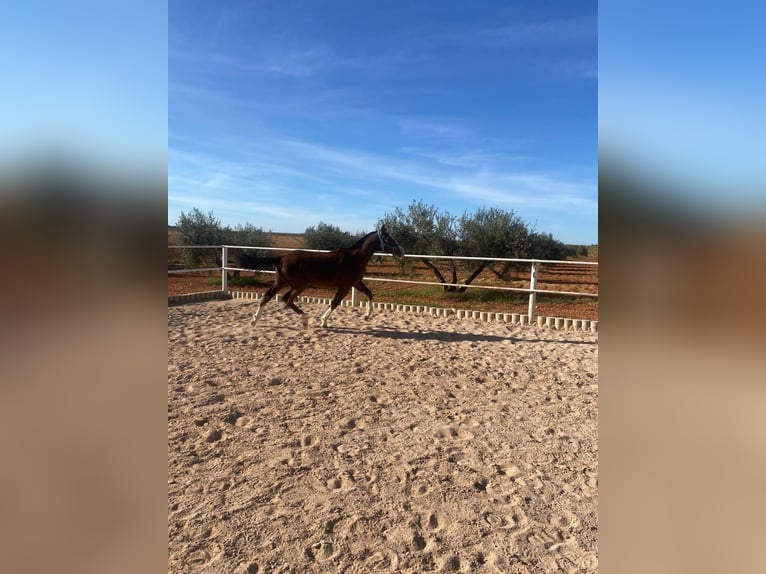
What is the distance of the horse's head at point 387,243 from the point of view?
20.1 ft

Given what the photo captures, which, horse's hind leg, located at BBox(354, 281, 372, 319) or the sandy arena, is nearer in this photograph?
the sandy arena

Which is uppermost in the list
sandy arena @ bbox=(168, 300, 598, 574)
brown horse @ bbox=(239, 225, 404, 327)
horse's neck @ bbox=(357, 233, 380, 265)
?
horse's neck @ bbox=(357, 233, 380, 265)

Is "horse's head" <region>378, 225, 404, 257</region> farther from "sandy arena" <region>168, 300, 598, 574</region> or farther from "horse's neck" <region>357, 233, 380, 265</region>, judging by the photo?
"sandy arena" <region>168, 300, 598, 574</region>

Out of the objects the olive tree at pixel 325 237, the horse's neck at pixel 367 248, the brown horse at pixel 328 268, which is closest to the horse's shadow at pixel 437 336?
the brown horse at pixel 328 268

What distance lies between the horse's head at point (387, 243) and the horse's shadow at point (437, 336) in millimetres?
1109

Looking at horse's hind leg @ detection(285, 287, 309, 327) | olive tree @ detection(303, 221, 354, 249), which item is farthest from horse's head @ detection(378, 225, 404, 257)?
olive tree @ detection(303, 221, 354, 249)

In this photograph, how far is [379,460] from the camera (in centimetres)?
251

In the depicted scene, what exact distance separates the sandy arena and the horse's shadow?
0.67 meters

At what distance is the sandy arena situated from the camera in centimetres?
178

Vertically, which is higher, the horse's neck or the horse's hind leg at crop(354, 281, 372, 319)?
the horse's neck

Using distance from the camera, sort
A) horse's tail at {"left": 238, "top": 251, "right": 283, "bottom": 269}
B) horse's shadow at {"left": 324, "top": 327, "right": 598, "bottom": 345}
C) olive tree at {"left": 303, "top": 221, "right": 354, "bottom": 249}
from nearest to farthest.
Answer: horse's shadow at {"left": 324, "top": 327, "right": 598, "bottom": 345} → horse's tail at {"left": 238, "top": 251, "right": 283, "bottom": 269} → olive tree at {"left": 303, "top": 221, "right": 354, "bottom": 249}

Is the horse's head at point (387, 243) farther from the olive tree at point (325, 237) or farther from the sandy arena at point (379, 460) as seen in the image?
the olive tree at point (325, 237)
